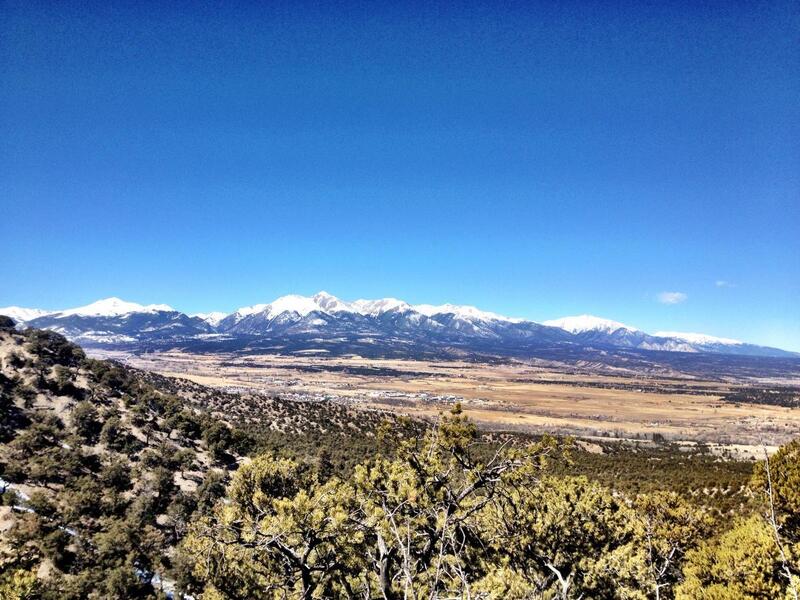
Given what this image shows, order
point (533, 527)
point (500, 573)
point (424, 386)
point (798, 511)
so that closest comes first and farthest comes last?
point (500, 573) → point (798, 511) → point (533, 527) → point (424, 386)

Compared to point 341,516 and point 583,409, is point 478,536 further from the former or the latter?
point 583,409

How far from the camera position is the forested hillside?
1139cm

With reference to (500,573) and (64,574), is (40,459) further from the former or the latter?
(500,573)

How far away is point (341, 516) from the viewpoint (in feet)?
35.6

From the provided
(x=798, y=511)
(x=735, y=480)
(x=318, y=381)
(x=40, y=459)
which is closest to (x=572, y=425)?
(x=735, y=480)

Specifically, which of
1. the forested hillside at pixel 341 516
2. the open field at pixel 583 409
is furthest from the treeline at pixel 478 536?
the open field at pixel 583 409

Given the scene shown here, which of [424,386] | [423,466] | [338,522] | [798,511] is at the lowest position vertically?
[424,386]

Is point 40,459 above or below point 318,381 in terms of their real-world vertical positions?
above

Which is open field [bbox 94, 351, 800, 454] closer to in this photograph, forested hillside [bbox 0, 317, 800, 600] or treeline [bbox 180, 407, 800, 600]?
forested hillside [bbox 0, 317, 800, 600]

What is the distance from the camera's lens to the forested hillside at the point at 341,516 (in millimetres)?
11391

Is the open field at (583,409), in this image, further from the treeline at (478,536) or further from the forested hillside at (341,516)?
the treeline at (478,536)

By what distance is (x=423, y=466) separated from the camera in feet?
40.8

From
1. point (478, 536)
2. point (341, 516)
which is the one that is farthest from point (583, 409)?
point (341, 516)

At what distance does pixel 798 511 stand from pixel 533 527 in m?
9.87
